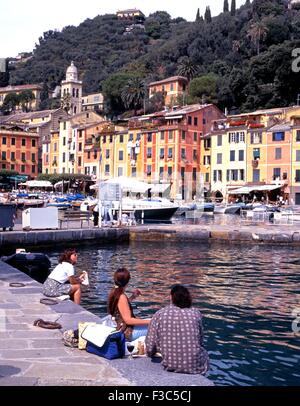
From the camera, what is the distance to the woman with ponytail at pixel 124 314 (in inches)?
318

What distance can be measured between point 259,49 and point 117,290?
104 metres

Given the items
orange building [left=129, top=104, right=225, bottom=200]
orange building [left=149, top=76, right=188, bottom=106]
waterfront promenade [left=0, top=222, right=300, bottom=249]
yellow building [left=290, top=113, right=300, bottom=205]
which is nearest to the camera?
waterfront promenade [left=0, top=222, right=300, bottom=249]

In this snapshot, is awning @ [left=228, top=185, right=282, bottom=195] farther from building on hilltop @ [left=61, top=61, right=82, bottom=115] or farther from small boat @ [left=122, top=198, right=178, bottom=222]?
building on hilltop @ [left=61, top=61, right=82, bottom=115]

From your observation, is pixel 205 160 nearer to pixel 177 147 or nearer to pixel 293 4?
pixel 177 147

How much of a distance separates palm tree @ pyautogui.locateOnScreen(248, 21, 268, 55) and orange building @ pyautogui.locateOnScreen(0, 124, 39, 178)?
140 ft

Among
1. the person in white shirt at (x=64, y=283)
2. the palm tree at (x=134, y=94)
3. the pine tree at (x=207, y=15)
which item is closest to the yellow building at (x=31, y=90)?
the pine tree at (x=207, y=15)

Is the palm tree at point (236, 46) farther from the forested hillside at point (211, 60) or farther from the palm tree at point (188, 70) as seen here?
the palm tree at point (188, 70)

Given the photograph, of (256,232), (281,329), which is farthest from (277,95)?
(281,329)

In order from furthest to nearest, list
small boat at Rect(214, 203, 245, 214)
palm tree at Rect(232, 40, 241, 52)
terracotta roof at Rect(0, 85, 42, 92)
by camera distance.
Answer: terracotta roof at Rect(0, 85, 42, 92) < palm tree at Rect(232, 40, 241, 52) < small boat at Rect(214, 203, 245, 214)

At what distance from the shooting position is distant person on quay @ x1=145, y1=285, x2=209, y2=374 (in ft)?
21.7

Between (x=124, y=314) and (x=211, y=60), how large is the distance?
373ft

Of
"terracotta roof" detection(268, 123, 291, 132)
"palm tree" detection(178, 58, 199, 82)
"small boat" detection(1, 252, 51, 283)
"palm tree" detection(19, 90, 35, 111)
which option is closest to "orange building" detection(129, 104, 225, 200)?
"terracotta roof" detection(268, 123, 291, 132)

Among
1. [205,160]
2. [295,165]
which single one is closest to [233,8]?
[205,160]

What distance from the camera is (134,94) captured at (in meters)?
110
